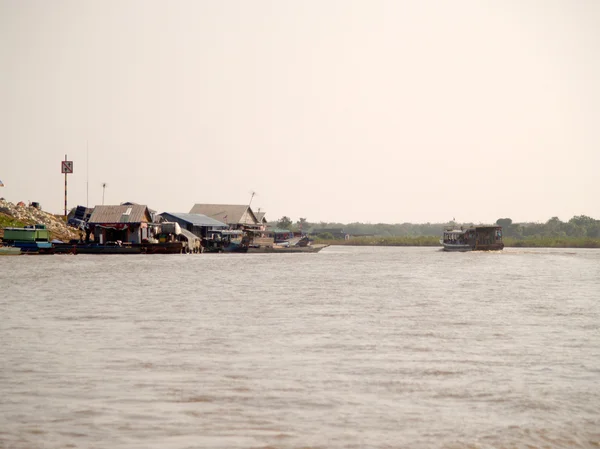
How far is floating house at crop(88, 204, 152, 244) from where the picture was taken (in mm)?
68000

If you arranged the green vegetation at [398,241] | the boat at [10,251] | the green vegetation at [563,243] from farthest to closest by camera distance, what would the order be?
the green vegetation at [398,241]
the green vegetation at [563,243]
the boat at [10,251]

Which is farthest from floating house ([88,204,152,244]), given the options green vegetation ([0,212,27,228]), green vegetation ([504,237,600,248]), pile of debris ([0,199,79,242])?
green vegetation ([504,237,600,248])

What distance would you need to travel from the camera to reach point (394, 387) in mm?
9594

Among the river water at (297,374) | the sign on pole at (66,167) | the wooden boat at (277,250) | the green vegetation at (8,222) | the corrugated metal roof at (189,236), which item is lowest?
the river water at (297,374)

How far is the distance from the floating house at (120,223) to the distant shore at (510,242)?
62166 mm

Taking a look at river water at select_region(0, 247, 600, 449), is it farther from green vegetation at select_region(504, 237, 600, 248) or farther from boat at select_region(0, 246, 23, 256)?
green vegetation at select_region(504, 237, 600, 248)

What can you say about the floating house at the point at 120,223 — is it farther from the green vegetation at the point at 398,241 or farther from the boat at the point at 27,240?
the green vegetation at the point at 398,241

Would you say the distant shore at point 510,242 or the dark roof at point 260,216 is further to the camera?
the dark roof at point 260,216

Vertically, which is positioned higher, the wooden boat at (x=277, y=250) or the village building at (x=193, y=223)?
the village building at (x=193, y=223)

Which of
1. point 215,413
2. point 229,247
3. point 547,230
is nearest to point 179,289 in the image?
point 215,413

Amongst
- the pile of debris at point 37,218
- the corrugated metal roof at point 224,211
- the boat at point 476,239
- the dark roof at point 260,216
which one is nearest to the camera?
the pile of debris at point 37,218

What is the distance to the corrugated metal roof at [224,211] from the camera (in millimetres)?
95000

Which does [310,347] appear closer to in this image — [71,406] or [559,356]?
[559,356]

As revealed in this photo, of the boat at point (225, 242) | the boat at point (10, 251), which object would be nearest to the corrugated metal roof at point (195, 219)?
the boat at point (225, 242)
